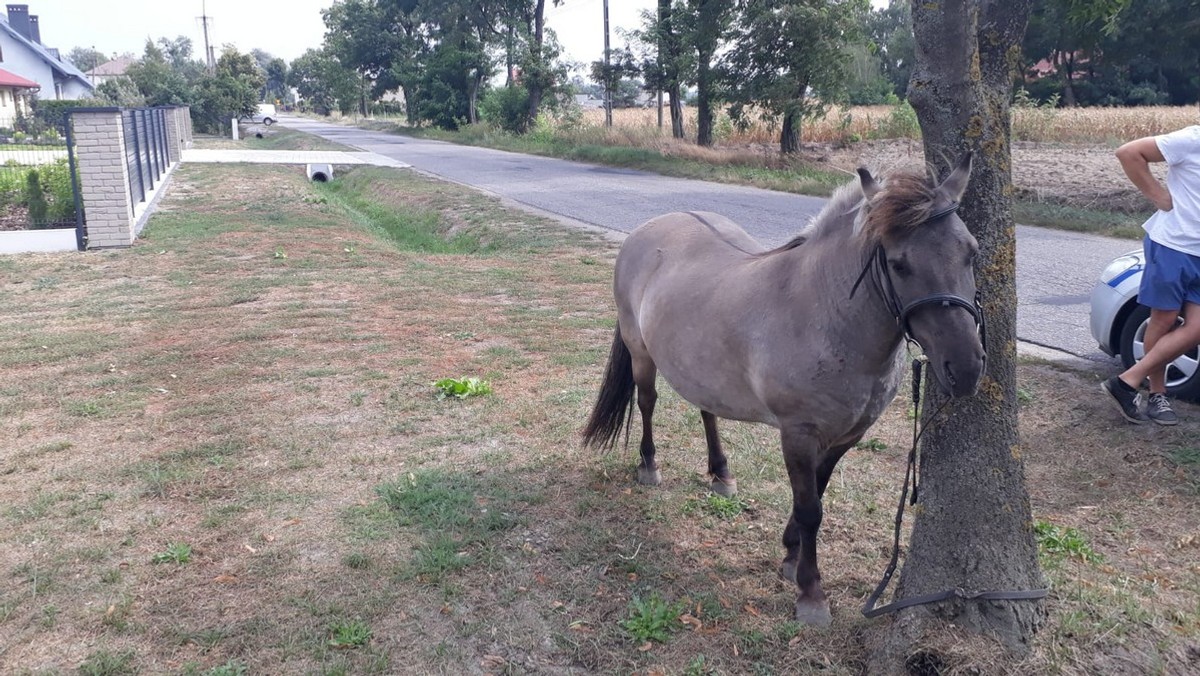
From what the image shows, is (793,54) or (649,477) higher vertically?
(793,54)

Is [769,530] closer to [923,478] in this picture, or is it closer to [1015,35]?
[923,478]

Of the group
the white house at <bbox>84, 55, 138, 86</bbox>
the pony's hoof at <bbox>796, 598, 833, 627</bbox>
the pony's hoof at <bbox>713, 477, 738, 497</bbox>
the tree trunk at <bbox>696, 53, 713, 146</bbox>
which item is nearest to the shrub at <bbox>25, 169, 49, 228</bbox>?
the pony's hoof at <bbox>713, 477, 738, 497</bbox>

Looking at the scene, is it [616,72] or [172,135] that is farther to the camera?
[616,72]

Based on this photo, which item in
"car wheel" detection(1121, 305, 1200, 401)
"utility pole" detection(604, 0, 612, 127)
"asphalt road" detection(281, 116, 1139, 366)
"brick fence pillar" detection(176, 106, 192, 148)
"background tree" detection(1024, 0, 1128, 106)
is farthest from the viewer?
"brick fence pillar" detection(176, 106, 192, 148)

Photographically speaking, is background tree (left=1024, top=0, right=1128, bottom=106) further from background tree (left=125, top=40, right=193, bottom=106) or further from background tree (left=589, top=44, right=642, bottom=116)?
background tree (left=125, top=40, right=193, bottom=106)

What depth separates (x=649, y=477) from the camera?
479 centimetres

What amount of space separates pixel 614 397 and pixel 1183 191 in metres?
3.24

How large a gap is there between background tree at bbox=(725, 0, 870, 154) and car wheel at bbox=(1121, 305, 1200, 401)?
56.4 feet

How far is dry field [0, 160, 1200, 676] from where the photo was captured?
10.6ft

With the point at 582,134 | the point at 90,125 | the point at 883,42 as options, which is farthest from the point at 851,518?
the point at 883,42

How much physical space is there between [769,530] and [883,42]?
70.3 meters

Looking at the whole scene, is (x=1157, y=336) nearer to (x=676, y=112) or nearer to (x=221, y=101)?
(x=676, y=112)

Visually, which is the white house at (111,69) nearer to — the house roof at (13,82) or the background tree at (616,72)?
the house roof at (13,82)

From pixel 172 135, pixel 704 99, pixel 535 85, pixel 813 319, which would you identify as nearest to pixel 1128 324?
pixel 813 319
